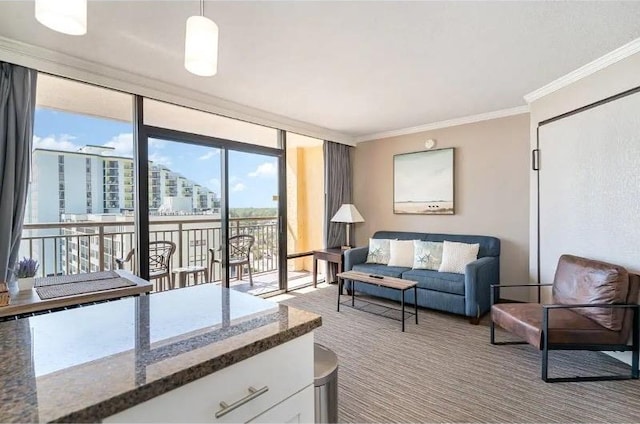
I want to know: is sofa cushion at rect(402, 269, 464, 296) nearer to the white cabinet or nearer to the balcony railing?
the balcony railing

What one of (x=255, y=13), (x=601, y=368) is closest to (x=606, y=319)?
(x=601, y=368)

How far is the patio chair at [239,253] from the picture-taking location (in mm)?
4214

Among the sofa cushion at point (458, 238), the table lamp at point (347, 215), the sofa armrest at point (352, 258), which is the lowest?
the sofa armrest at point (352, 258)

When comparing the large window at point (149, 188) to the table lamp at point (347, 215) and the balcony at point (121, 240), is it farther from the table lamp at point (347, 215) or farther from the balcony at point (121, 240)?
the table lamp at point (347, 215)

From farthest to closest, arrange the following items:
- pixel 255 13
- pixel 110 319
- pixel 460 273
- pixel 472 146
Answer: pixel 472 146 < pixel 460 273 < pixel 255 13 < pixel 110 319

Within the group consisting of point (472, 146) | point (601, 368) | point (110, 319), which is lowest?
point (601, 368)

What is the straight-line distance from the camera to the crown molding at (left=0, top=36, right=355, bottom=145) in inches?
100

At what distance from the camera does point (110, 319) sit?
1.14 meters

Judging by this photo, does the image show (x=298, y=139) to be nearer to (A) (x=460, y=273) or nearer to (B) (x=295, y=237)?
(B) (x=295, y=237)

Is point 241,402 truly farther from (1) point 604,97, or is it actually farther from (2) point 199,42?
(1) point 604,97

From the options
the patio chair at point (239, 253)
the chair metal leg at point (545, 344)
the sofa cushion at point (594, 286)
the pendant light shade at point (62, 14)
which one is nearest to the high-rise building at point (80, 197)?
the patio chair at point (239, 253)

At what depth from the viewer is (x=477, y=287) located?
3541mm

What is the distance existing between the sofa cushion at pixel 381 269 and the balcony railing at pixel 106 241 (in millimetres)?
1702

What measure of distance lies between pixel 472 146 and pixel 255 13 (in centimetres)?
359
